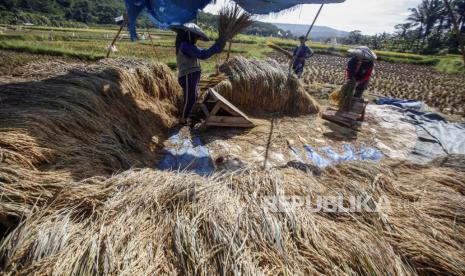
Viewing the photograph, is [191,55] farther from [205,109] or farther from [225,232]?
[225,232]

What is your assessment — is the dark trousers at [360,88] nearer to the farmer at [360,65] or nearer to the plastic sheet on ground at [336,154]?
the farmer at [360,65]

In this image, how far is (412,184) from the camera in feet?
6.61

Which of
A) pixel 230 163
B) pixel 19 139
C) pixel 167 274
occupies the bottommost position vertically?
pixel 230 163

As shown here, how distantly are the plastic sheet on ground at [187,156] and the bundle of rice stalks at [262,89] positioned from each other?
1604 mm

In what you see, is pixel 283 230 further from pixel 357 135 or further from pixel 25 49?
pixel 25 49

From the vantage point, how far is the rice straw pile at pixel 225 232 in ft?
4.11

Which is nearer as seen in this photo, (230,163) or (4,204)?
(4,204)

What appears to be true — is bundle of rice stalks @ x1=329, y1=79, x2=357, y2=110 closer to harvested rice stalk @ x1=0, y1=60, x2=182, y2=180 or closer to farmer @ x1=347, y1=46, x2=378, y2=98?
farmer @ x1=347, y1=46, x2=378, y2=98

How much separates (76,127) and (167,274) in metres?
1.99

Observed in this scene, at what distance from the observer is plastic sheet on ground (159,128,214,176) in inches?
133

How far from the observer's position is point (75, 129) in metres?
2.52

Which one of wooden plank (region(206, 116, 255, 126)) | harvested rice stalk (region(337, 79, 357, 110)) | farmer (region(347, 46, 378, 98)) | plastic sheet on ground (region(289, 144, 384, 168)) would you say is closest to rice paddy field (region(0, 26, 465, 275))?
plastic sheet on ground (region(289, 144, 384, 168))

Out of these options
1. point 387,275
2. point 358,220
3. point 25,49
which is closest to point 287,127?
point 358,220

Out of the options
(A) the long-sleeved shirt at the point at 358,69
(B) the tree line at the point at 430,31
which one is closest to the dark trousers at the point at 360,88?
(A) the long-sleeved shirt at the point at 358,69
